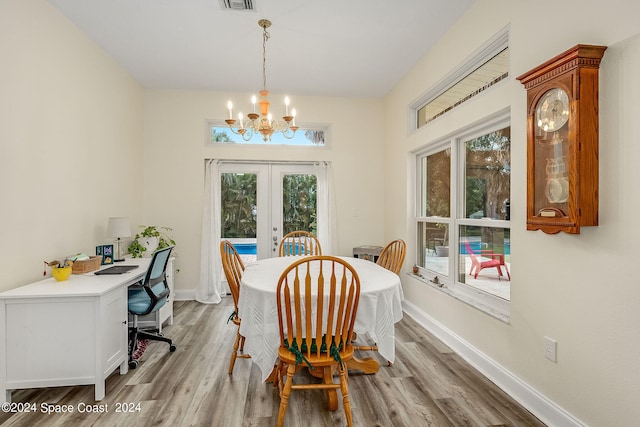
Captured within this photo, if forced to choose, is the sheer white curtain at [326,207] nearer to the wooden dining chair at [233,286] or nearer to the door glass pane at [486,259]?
the door glass pane at [486,259]

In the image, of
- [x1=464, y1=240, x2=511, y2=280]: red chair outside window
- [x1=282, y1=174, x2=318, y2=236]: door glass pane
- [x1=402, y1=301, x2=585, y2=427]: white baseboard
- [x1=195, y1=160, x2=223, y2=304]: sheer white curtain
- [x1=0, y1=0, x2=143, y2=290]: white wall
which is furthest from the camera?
[x1=282, y1=174, x2=318, y2=236]: door glass pane

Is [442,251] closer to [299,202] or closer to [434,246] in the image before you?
[434,246]

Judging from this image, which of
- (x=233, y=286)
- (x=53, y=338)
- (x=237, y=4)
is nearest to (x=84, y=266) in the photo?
(x=53, y=338)

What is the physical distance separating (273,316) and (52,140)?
2445 millimetres

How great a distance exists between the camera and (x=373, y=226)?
16.1 feet

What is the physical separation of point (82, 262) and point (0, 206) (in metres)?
0.71

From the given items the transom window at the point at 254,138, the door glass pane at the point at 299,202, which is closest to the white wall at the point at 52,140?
the transom window at the point at 254,138

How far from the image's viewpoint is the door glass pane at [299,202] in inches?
190

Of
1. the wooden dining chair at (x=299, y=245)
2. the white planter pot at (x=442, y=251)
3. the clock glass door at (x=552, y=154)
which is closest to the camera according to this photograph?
the clock glass door at (x=552, y=154)

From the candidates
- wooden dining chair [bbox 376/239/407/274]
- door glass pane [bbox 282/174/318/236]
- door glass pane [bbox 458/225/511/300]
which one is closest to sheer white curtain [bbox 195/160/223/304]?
door glass pane [bbox 282/174/318/236]

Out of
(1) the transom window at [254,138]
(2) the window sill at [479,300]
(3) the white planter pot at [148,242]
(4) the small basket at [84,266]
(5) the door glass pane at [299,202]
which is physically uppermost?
(1) the transom window at [254,138]

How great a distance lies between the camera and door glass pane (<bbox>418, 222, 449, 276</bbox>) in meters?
3.46

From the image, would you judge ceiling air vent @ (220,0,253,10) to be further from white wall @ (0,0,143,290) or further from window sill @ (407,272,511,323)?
window sill @ (407,272,511,323)

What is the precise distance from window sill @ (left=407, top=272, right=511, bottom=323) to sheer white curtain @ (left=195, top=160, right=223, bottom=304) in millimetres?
2844
